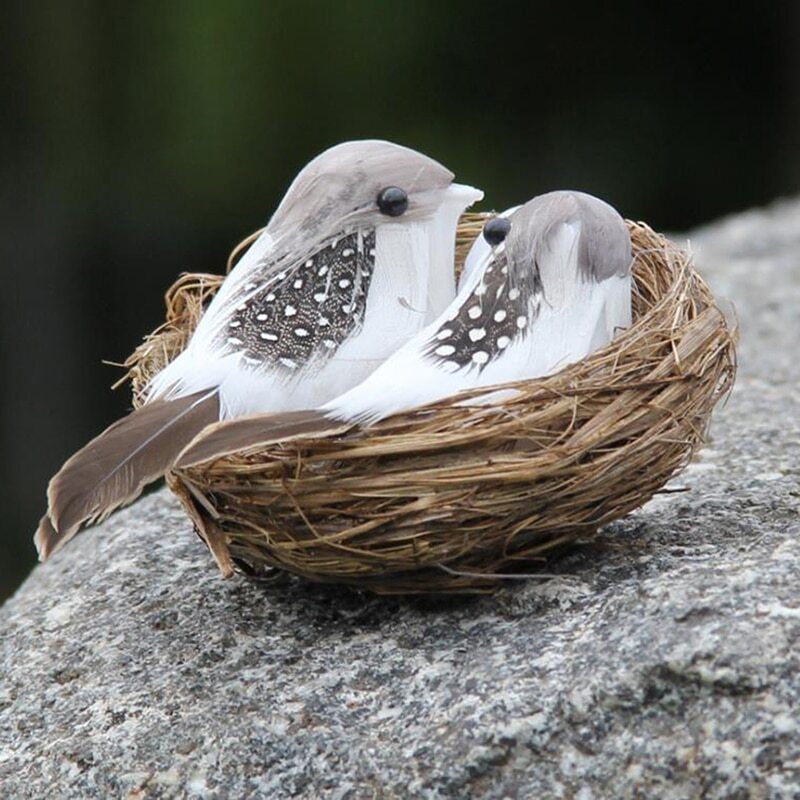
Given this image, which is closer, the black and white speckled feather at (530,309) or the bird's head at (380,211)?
the black and white speckled feather at (530,309)

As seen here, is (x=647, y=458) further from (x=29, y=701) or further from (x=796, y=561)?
(x=29, y=701)

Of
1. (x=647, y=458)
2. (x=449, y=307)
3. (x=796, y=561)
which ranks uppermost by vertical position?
(x=449, y=307)

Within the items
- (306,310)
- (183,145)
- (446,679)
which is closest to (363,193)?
(306,310)

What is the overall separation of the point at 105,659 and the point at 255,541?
0.83ft

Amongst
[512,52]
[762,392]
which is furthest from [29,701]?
[512,52]

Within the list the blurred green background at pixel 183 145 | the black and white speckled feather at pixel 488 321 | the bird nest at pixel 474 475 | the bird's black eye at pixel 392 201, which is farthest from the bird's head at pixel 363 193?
the blurred green background at pixel 183 145

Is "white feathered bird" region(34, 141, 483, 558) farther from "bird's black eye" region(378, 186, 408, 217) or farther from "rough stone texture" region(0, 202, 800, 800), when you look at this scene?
"rough stone texture" region(0, 202, 800, 800)

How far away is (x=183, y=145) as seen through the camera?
14.8 feet

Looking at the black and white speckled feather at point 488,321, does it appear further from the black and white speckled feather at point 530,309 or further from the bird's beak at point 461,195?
the bird's beak at point 461,195

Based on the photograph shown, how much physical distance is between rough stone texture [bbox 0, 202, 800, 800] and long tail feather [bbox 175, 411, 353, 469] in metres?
0.25

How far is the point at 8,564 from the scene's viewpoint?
4.09 meters

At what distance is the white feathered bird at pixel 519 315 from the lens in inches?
48.7

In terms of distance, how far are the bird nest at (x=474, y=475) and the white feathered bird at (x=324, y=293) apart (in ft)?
0.31

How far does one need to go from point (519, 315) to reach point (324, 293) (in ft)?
0.68
